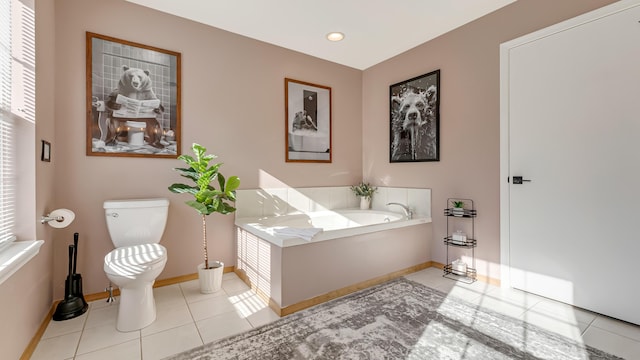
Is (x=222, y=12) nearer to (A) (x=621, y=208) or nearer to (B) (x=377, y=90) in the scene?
(B) (x=377, y=90)

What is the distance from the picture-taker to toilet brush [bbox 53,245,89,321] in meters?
2.01

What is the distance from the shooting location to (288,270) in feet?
6.79

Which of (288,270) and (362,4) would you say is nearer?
(288,270)

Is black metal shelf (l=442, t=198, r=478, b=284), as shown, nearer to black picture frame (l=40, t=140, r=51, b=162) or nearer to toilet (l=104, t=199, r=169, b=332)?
toilet (l=104, t=199, r=169, b=332)

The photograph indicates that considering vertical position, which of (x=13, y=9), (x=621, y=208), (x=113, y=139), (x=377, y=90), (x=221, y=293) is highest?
(x=377, y=90)

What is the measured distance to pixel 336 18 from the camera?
2672 millimetres

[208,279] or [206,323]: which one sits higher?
[208,279]

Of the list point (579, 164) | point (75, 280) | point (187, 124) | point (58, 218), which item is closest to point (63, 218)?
point (58, 218)

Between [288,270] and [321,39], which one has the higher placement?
[321,39]

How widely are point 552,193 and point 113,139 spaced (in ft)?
12.0

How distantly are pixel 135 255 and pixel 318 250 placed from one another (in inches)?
50.9

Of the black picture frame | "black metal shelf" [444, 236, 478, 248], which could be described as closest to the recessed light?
"black metal shelf" [444, 236, 478, 248]

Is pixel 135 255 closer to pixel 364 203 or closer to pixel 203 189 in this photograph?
pixel 203 189

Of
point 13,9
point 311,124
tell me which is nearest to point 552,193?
point 311,124
